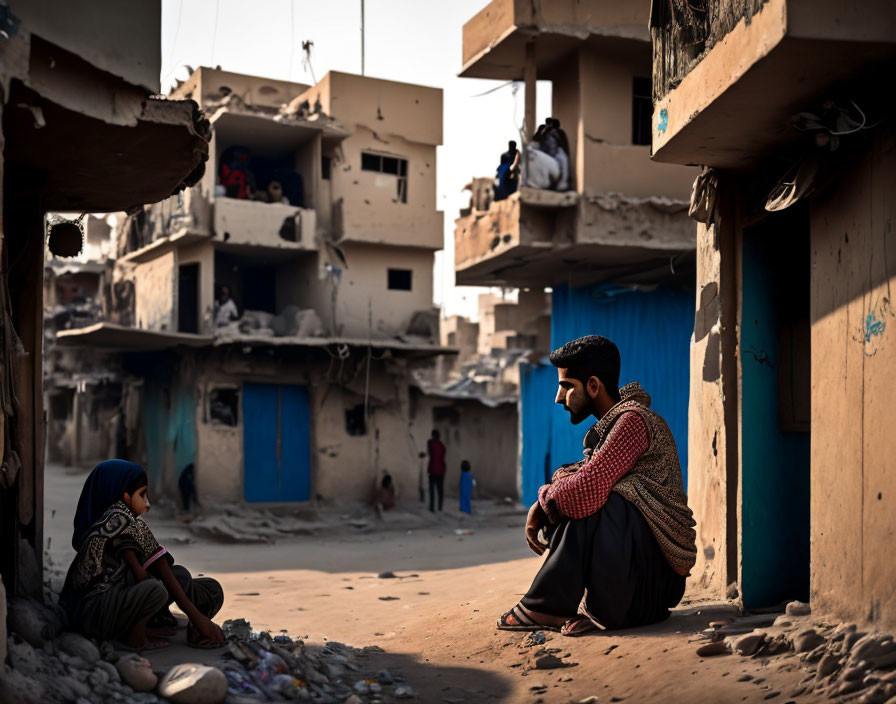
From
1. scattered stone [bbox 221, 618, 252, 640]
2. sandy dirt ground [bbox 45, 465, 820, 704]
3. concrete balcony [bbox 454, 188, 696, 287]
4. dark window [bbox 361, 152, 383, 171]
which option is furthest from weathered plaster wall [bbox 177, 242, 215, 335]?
scattered stone [bbox 221, 618, 252, 640]

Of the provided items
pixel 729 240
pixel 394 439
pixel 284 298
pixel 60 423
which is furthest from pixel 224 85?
pixel 729 240

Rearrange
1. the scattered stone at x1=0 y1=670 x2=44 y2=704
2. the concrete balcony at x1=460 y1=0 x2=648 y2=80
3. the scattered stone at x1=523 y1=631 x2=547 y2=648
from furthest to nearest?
the concrete balcony at x1=460 y1=0 x2=648 y2=80, the scattered stone at x1=523 y1=631 x2=547 y2=648, the scattered stone at x1=0 y1=670 x2=44 y2=704

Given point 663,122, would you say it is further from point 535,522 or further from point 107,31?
point 107,31

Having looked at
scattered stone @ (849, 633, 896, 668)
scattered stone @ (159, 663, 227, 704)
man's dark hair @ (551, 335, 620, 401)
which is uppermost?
man's dark hair @ (551, 335, 620, 401)

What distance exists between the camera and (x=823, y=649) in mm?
4344

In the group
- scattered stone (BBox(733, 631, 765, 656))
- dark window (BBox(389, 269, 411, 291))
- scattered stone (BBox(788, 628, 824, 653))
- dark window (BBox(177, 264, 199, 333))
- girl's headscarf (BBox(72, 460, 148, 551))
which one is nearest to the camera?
scattered stone (BBox(788, 628, 824, 653))

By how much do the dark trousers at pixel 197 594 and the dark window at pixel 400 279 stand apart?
15365 mm

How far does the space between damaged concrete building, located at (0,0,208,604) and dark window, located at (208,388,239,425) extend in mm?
11198

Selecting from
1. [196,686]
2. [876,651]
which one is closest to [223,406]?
[196,686]

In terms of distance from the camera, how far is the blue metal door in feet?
61.4

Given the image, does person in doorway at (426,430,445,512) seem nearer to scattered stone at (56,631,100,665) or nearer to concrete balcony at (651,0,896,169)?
concrete balcony at (651,0,896,169)

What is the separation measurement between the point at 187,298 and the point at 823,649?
1664cm

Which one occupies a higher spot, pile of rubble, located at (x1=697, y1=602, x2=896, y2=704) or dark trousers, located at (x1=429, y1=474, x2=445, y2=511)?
pile of rubble, located at (x1=697, y1=602, x2=896, y2=704)

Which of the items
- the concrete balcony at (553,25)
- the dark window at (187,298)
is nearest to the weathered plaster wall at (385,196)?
the dark window at (187,298)
